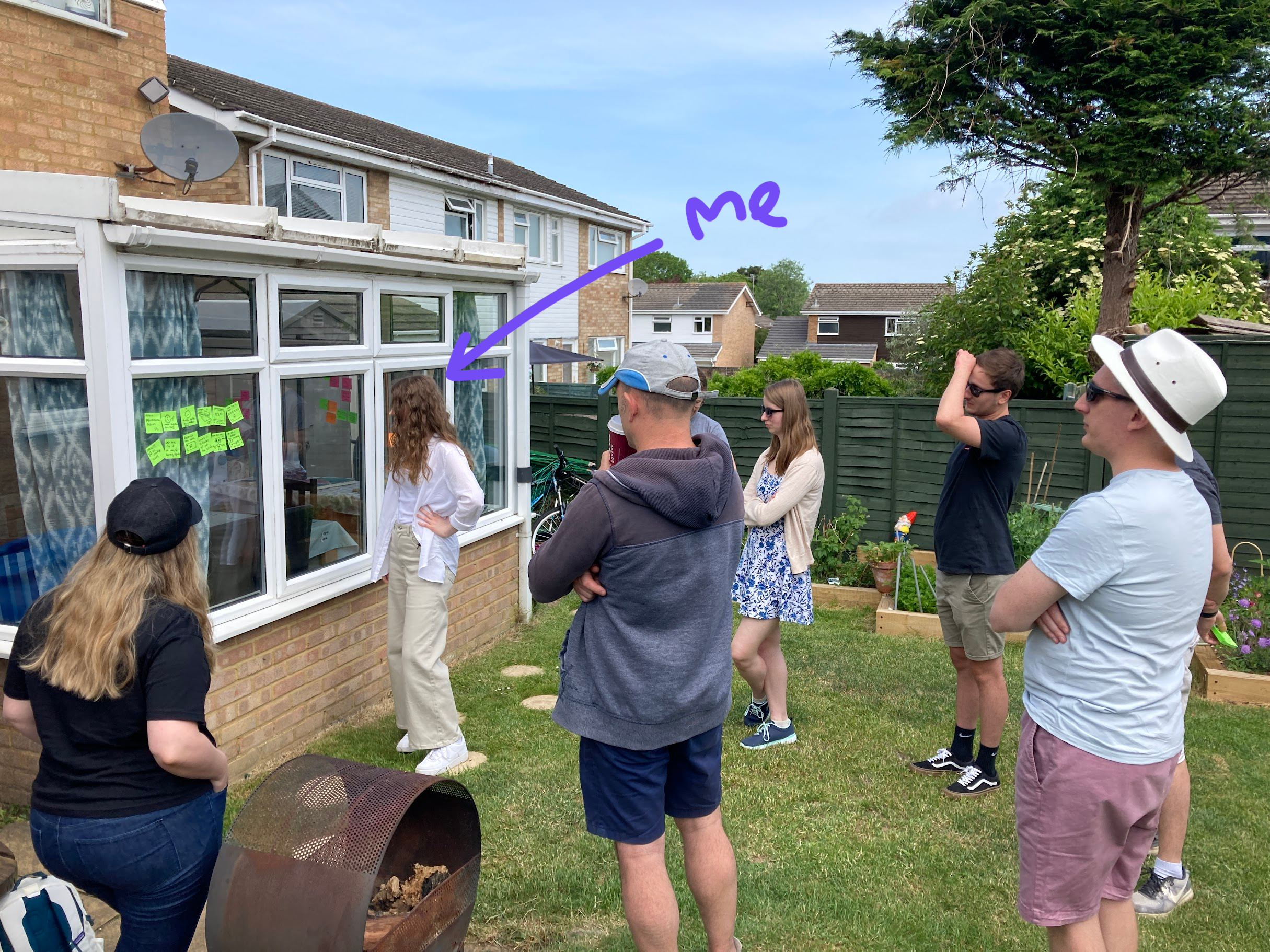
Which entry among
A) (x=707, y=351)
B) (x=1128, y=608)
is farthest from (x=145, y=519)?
(x=707, y=351)

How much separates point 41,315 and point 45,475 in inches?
27.3

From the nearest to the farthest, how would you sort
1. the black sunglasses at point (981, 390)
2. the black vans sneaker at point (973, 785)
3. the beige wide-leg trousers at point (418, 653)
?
the black sunglasses at point (981, 390), the black vans sneaker at point (973, 785), the beige wide-leg trousers at point (418, 653)

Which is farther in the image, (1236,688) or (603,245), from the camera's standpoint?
(603,245)

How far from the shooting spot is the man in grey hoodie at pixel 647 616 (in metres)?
2.56

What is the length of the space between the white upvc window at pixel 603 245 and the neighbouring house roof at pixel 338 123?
747mm

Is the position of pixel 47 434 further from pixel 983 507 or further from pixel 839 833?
pixel 983 507

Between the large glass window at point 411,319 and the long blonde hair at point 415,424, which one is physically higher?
the large glass window at point 411,319

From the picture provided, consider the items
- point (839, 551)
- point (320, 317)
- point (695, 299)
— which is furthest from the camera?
point (695, 299)

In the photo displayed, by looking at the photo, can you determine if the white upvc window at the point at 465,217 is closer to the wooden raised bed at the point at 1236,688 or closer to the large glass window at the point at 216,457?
the large glass window at the point at 216,457

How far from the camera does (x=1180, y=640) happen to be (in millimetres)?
2480

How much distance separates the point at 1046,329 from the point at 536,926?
11.2 metres

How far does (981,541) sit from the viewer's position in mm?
4480

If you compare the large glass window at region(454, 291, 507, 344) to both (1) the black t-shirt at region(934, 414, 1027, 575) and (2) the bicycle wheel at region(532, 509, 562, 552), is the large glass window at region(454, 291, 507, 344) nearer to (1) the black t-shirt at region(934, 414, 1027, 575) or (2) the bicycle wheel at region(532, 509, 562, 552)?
(2) the bicycle wheel at region(532, 509, 562, 552)

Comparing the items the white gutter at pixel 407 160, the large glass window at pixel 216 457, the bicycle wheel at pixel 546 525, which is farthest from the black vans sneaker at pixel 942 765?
the white gutter at pixel 407 160
